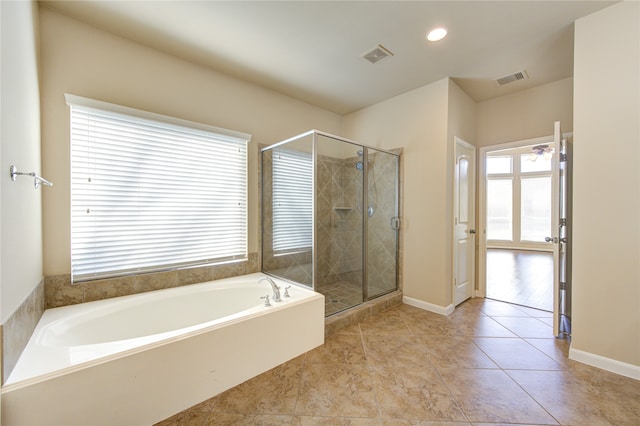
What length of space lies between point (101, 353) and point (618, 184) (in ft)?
11.3

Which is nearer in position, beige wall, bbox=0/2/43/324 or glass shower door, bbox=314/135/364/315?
beige wall, bbox=0/2/43/324

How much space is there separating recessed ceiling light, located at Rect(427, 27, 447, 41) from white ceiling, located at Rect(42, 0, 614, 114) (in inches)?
1.9

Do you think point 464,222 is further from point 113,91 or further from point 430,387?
point 113,91

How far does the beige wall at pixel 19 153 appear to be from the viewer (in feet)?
3.81

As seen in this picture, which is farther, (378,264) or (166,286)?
(378,264)

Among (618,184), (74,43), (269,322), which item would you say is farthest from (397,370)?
(74,43)

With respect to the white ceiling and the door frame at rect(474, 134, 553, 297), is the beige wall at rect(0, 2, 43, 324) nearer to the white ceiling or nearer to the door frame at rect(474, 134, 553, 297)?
the white ceiling

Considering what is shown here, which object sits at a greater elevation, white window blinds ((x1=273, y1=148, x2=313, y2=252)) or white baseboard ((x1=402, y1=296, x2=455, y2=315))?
white window blinds ((x1=273, y1=148, x2=313, y2=252))

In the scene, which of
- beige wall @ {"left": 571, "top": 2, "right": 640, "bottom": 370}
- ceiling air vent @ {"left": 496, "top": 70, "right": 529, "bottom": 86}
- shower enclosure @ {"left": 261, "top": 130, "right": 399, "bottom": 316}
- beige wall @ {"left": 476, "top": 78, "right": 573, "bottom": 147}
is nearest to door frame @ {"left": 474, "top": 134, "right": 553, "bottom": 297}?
→ beige wall @ {"left": 476, "top": 78, "right": 573, "bottom": 147}

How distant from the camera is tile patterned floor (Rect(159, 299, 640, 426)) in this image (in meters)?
1.41

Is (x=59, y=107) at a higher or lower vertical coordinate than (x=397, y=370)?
higher

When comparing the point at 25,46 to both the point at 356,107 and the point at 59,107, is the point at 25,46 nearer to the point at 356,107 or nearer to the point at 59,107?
the point at 59,107

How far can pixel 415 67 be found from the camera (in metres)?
2.55

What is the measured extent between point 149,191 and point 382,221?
255 centimetres
